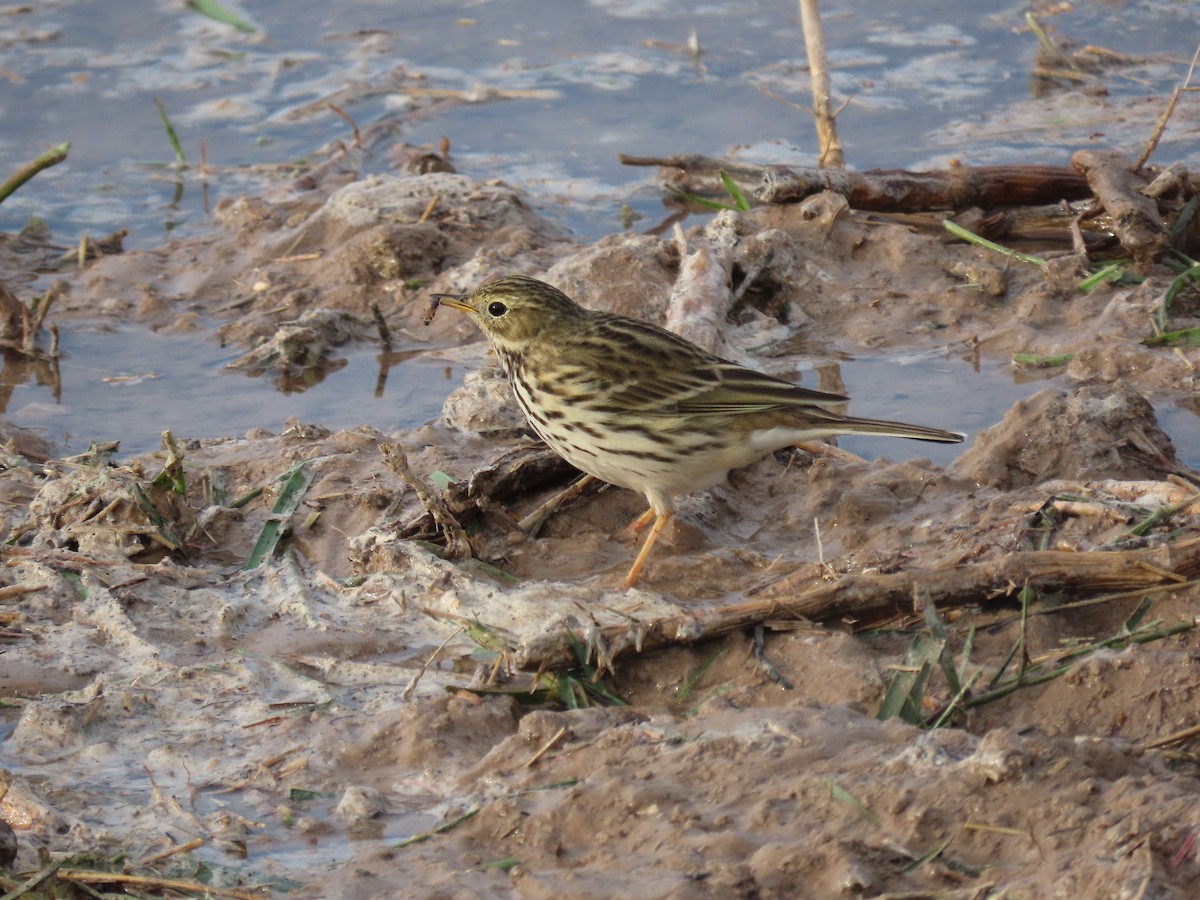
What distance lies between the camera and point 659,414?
5973 millimetres

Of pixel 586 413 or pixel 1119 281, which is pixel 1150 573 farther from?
pixel 1119 281

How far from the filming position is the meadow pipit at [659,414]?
586 cm

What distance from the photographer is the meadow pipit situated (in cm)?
586

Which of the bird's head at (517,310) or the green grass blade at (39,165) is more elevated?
the green grass blade at (39,165)

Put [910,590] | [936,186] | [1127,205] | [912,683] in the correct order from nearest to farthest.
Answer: [912,683] < [910,590] < [1127,205] < [936,186]

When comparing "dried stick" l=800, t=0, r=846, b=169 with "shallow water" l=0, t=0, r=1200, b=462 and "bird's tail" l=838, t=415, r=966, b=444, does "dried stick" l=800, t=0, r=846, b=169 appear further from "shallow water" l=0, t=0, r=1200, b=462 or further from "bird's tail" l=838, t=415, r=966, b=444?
"bird's tail" l=838, t=415, r=966, b=444

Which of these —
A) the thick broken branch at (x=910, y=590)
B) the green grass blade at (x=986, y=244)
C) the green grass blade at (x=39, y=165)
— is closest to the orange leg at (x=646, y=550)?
the thick broken branch at (x=910, y=590)

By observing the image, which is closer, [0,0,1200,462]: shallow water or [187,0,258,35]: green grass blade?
[0,0,1200,462]: shallow water

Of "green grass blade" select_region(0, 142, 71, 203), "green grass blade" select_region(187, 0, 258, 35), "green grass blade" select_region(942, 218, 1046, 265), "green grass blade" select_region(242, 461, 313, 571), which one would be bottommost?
"green grass blade" select_region(242, 461, 313, 571)

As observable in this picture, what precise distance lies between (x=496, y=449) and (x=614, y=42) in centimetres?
678

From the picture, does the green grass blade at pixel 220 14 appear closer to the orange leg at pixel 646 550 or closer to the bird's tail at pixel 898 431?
the orange leg at pixel 646 550

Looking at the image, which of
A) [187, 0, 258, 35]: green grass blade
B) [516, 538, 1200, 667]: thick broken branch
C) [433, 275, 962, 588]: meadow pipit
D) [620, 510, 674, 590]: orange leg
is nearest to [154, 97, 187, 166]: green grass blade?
[187, 0, 258, 35]: green grass blade

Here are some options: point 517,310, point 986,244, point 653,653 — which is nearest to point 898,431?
point 653,653

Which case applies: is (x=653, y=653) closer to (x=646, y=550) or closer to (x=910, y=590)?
(x=910, y=590)
